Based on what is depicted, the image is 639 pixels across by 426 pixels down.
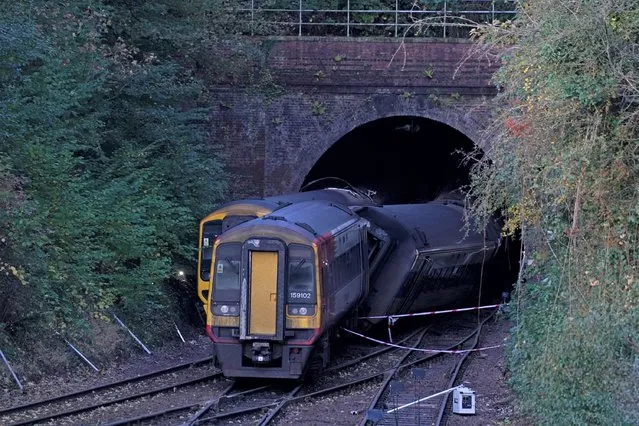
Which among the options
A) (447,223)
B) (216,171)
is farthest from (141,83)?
(447,223)

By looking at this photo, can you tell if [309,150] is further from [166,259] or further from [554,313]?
[554,313]

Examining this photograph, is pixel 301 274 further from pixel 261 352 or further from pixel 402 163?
pixel 402 163

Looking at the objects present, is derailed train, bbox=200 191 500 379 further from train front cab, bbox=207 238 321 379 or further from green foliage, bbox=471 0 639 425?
green foliage, bbox=471 0 639 425

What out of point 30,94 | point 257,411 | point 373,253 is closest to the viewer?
point 257,411

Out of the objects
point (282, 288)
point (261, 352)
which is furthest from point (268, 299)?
point (261, 352)

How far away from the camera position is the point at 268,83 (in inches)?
905

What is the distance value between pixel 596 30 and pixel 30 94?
9.44 m

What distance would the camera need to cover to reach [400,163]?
3112 centimetres

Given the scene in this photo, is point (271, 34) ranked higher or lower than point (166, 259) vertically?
higher

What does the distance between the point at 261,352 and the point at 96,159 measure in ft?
21.5

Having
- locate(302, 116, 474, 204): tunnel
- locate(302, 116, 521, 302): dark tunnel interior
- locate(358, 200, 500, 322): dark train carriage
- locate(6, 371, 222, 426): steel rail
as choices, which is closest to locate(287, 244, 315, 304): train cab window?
locate(6, 371, 222, 426): steel rail

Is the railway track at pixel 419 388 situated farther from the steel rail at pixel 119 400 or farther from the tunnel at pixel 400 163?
the tunnel at pixel 400 163

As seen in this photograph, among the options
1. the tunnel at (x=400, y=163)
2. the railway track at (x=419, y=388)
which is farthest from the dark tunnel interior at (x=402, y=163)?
the railway track at (x=419, y=388)

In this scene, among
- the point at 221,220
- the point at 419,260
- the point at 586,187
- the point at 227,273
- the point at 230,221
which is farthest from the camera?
the point at 419,260
